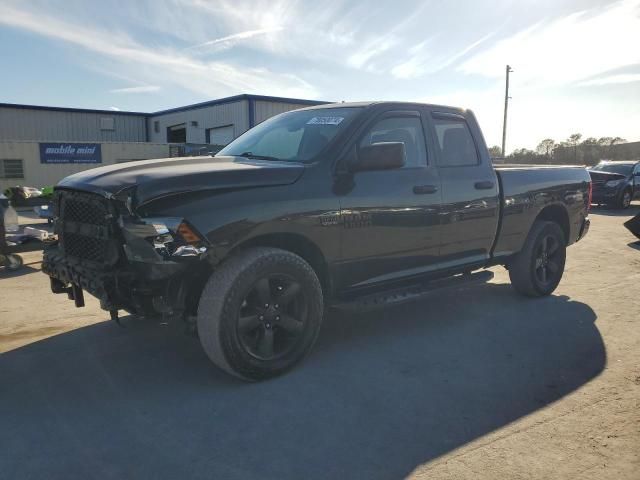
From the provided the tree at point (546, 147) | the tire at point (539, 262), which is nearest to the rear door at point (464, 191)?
the tire at point (539, 262)

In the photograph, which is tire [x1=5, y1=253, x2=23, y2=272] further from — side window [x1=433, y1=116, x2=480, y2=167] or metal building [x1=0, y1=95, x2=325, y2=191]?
metal building [x1=0, y1=95, x2=325, y2=191]

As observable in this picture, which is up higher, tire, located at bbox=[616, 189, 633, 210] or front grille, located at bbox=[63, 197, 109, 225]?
front grille, located at bbox=[63, 197, 109, 225]

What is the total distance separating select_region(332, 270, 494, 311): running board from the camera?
386 cm

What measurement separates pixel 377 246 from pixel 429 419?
4.71 feet

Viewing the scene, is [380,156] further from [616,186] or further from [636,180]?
[636,180]

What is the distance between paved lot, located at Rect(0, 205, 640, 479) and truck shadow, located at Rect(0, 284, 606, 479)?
0.04 ft

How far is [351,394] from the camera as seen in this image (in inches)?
130

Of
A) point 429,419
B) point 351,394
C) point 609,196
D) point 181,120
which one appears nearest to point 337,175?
point 351,394

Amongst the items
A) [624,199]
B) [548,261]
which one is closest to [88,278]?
[548,261]

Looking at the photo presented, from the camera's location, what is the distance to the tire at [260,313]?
10.4ft

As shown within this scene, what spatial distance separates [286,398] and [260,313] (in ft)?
1.90

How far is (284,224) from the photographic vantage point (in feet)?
11.2

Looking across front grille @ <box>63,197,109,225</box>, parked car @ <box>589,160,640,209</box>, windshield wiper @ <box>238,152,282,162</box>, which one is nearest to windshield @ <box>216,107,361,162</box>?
windshield wiper @ <box>238,152,282,162</box>

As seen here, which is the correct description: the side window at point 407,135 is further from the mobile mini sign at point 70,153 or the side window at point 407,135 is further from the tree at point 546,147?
the tree at point 546,147
